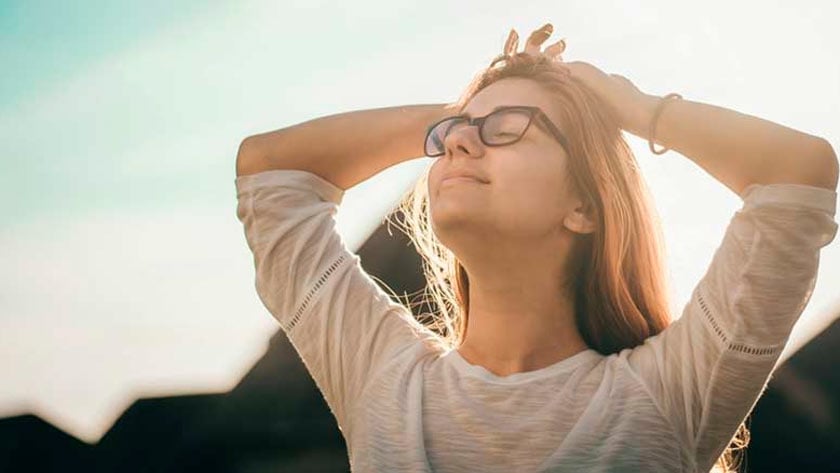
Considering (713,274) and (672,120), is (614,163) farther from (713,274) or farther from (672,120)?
(713,274)

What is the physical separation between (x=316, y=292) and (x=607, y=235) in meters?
0.85

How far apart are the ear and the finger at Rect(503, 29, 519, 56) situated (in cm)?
Answer: 60

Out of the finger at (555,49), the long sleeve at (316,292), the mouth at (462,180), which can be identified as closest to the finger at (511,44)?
the finger at (555,49)

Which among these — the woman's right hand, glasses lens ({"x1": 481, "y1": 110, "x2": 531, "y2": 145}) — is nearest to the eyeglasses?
glasses lens ({"x1": 481, "y1": 110, "x2": 531, "y2": 145})

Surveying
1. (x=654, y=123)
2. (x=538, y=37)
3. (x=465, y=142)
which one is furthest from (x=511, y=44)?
(x=654, y=123)

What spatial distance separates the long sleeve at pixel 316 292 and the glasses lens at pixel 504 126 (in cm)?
55

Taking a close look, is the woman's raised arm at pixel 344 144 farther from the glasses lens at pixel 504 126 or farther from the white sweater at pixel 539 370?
the glasses lens at pixel 504 126

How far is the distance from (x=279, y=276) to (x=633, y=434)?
109 centimetres

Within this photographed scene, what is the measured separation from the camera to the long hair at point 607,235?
318 centimetres

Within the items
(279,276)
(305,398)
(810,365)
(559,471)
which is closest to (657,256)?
(559,471)

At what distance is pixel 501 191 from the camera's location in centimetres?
299

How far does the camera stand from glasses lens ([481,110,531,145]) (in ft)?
10.0

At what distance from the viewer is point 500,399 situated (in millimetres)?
2934

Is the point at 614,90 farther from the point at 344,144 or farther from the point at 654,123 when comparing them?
the point at 344,144
